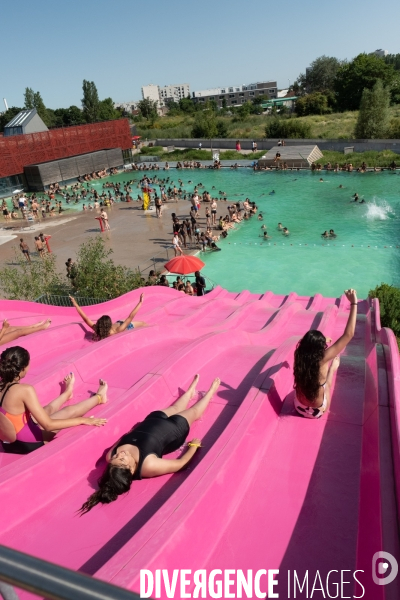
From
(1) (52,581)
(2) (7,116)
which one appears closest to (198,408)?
(1) (52,581)

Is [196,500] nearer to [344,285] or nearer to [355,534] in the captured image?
[355,534]

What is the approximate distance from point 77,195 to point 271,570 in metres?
35.7

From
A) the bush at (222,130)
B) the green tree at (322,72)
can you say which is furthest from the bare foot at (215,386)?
the green tree at (322,72)

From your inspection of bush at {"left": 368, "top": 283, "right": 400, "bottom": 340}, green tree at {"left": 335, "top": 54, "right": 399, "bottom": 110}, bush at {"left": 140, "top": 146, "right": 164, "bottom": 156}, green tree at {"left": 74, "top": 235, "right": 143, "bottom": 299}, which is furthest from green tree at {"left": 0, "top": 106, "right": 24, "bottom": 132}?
bush at {"left": 368, "top": 283, "right": 400, "bottom": 340}

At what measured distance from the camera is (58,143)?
1612 inches

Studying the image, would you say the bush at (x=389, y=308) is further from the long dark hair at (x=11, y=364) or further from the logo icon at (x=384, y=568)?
the long dark hair at (x=11, y=364)

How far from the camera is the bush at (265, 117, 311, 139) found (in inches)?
1909

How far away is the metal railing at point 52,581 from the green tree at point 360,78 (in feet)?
232

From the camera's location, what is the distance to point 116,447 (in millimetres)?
3514

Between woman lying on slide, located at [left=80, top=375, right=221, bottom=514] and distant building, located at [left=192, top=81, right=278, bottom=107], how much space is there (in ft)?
500

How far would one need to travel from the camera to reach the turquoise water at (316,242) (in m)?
18.1

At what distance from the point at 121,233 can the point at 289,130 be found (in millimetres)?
32150

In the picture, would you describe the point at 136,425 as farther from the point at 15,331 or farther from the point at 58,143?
the point at 58,143

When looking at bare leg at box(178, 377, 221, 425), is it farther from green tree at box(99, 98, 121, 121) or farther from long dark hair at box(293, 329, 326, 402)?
green tree at box(99, 98, 121, 121)
